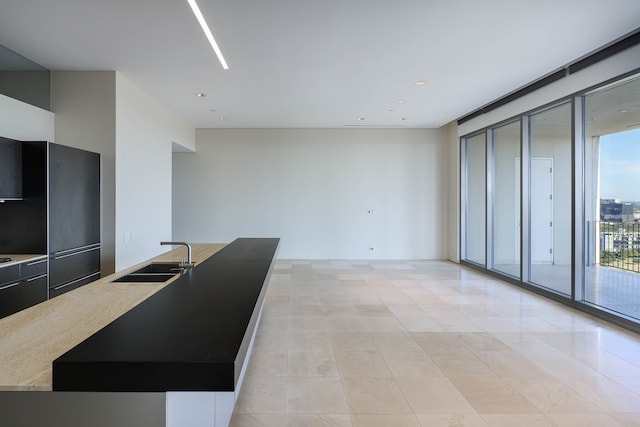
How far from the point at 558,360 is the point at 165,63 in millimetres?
5462

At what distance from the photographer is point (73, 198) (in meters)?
4.13

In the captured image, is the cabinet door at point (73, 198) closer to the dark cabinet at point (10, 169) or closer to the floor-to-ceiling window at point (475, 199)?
the dark cabinet at point (10, 169)

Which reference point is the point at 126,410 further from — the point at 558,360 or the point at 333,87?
the point at 333,87

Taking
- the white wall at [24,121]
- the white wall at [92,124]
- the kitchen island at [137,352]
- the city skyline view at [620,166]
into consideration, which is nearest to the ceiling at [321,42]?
the white wall at [92,124]

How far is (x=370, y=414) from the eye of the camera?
7.89 ft

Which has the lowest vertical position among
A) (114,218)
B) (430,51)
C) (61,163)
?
(114,218)

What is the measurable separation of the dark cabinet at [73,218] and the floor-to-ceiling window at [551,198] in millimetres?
6421

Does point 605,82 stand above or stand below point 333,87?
below

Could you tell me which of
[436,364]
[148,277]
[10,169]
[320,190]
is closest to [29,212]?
[10,169]

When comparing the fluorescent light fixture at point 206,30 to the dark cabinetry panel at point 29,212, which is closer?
the fluorescent light fixture at point 206,30

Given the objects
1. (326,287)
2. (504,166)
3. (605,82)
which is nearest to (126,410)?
(326,287)

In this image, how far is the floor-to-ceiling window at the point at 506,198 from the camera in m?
6.19

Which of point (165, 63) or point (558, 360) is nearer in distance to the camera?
point (558, 360)

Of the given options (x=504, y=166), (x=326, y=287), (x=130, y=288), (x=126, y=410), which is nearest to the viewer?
(x=126, y=410)
